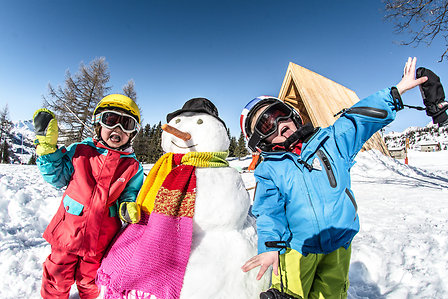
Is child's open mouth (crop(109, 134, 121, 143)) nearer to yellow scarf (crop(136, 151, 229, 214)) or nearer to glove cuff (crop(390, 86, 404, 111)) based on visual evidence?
yellow scarf (crop(136, 151, 229, 214))

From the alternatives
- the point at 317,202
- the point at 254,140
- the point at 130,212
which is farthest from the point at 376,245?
the point at 130,212

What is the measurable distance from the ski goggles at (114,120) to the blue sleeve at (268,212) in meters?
1.21

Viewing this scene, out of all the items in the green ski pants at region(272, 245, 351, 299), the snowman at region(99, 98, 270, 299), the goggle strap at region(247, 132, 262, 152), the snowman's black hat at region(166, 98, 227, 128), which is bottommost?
the green ski pants at region(272, 245, 351, 299)

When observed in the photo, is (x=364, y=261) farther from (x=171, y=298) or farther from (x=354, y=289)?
(x=171, y=298)

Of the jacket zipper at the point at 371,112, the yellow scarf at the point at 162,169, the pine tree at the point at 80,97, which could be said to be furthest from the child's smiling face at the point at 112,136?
the pine tree at the point at 80,97

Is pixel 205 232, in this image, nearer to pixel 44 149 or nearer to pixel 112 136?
pixel 112 136

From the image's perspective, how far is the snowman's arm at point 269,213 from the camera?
53.2 inches

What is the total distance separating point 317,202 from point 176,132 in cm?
115

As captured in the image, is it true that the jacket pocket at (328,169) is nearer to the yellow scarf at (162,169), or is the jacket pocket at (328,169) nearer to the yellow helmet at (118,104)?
the yellow scarf at (162,169)

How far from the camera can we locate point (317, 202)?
1353mm

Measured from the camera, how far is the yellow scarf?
1.61 meters

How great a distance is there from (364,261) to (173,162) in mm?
2354

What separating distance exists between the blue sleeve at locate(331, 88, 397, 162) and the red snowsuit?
1.72m

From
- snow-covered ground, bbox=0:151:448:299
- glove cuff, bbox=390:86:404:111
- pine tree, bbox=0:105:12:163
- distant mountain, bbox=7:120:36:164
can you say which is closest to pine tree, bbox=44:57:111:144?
Result: distant mountain, bbox=7:120:36:164
